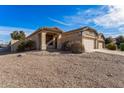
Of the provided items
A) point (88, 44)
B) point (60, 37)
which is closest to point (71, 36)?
point (60, 37)

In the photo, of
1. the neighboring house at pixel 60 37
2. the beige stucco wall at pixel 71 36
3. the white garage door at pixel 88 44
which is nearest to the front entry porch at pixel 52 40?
the neighboring house at pixel 60 37

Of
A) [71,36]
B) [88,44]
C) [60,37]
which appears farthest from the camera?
[60,37]

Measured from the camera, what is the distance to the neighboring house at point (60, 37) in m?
14.0

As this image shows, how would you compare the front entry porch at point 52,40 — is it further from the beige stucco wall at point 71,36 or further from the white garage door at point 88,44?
the white garage door at point 88,44

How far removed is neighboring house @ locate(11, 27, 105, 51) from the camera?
14031 millimetres

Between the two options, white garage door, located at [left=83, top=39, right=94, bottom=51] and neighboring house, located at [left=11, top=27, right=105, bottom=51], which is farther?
white garage door, located at [left=83, top=39, right=94, bottom=51]

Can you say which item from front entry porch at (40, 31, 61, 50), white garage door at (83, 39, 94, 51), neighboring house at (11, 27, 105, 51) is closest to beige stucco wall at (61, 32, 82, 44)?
neighboring house at (11, 27, 105, 51)

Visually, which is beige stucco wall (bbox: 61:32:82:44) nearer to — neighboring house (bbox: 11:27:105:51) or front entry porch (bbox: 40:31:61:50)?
neighboring house (bbox: 11:27:105:51)

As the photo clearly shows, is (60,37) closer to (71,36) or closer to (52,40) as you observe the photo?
(52,40)

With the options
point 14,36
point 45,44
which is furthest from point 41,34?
point 14,36

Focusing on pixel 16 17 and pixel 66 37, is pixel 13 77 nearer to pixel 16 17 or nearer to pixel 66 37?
pixel 16 17

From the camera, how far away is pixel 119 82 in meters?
4.43

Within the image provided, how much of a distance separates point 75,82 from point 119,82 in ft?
5.66

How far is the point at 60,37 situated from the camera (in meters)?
15.5
